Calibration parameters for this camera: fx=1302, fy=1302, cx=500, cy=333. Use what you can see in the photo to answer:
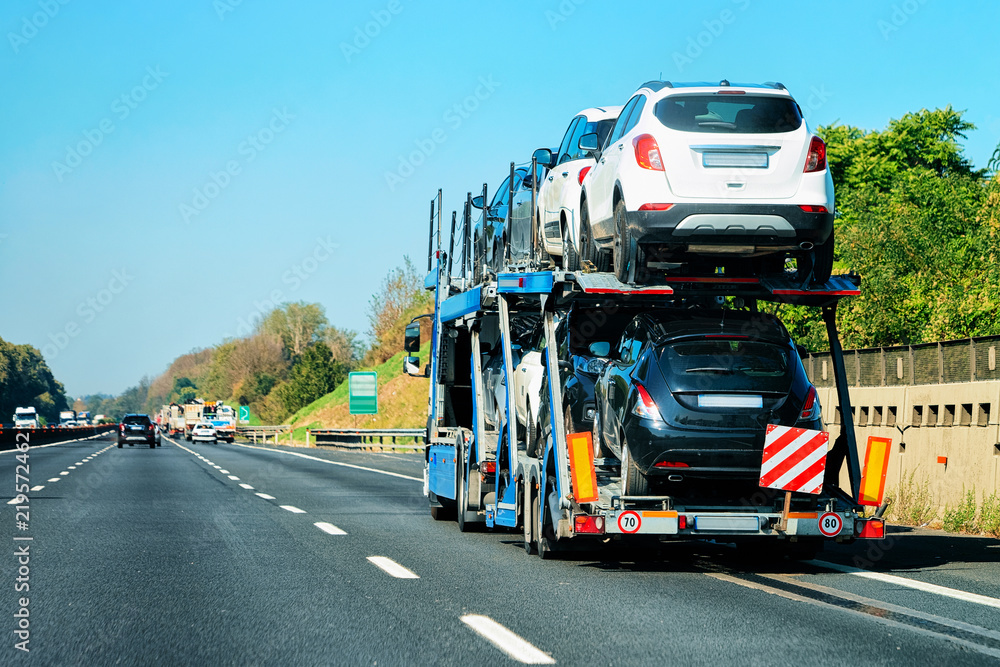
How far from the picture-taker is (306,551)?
11.9m

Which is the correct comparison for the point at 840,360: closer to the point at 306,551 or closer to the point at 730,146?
the point at 730,146

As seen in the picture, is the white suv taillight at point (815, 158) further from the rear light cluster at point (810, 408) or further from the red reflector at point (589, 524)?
the red reflector at point (589, 524)

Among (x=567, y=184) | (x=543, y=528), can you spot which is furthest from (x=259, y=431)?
(x=543, y=528)

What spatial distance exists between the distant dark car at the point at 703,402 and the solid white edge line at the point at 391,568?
1819 millimetres

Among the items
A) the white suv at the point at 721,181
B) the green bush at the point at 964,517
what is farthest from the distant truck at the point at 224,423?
the white suv at the point at 721,181

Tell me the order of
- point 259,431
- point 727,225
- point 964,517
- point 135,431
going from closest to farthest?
point 727,225 → point 964,517 → point 135,431 → point 259,431

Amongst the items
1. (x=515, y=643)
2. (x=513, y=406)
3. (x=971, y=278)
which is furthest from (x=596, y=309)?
(x=971, y=278)

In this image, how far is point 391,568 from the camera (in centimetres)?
1056

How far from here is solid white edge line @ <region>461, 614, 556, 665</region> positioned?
Answer: 21.4 feet

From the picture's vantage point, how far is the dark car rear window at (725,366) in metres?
9.95

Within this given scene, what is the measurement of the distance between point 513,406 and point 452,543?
188cm

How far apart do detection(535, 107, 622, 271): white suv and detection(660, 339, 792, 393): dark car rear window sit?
2.36 metres

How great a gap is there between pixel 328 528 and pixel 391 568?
4.16 metres

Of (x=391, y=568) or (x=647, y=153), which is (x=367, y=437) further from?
(x=647, y=153)
